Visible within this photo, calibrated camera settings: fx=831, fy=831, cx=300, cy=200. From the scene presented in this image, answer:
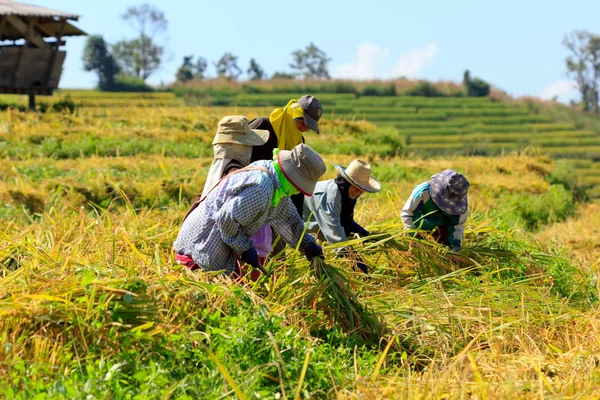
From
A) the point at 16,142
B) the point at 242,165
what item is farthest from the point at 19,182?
the point at 242,165

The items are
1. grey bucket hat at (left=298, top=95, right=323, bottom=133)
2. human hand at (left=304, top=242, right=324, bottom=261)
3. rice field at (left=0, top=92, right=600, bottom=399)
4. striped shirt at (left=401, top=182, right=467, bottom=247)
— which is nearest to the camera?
rice field at (left=0, top=92, right=600, bottom=399)

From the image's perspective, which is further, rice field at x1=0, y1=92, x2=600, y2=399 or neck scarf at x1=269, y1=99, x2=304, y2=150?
neck scarf at x1=269, y1=99, x2=304, y2=150

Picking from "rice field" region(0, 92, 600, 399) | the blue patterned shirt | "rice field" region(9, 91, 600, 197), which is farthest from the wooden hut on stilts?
the blue patterned shirt

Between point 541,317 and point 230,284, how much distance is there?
1.86 meters

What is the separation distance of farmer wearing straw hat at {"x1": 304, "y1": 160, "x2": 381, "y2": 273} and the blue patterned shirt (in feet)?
2.58

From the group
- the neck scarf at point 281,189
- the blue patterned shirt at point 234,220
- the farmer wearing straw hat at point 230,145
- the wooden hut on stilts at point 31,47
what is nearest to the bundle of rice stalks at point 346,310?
the blue patterned shirt at point 234,220

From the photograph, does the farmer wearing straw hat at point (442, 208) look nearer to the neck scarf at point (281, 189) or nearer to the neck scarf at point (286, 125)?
the neck scarf at point (286, 125)

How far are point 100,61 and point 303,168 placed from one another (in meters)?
37.5

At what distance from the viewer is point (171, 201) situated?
873 cm

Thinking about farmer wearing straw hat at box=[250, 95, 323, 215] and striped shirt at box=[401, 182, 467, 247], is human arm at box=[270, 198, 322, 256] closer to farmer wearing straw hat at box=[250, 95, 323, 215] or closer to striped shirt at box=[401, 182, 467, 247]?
farmer wearing straw hat at box=[250, 95, 323, 215]

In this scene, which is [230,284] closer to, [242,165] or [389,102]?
[242,165]

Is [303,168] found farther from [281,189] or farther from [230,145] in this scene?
[230,145]

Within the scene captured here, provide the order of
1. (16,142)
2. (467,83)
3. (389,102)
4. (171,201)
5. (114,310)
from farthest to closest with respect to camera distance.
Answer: (467,83) < (389,102) < (16,142) < (171,201) < (114,310)

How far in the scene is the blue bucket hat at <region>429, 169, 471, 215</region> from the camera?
539 cm
